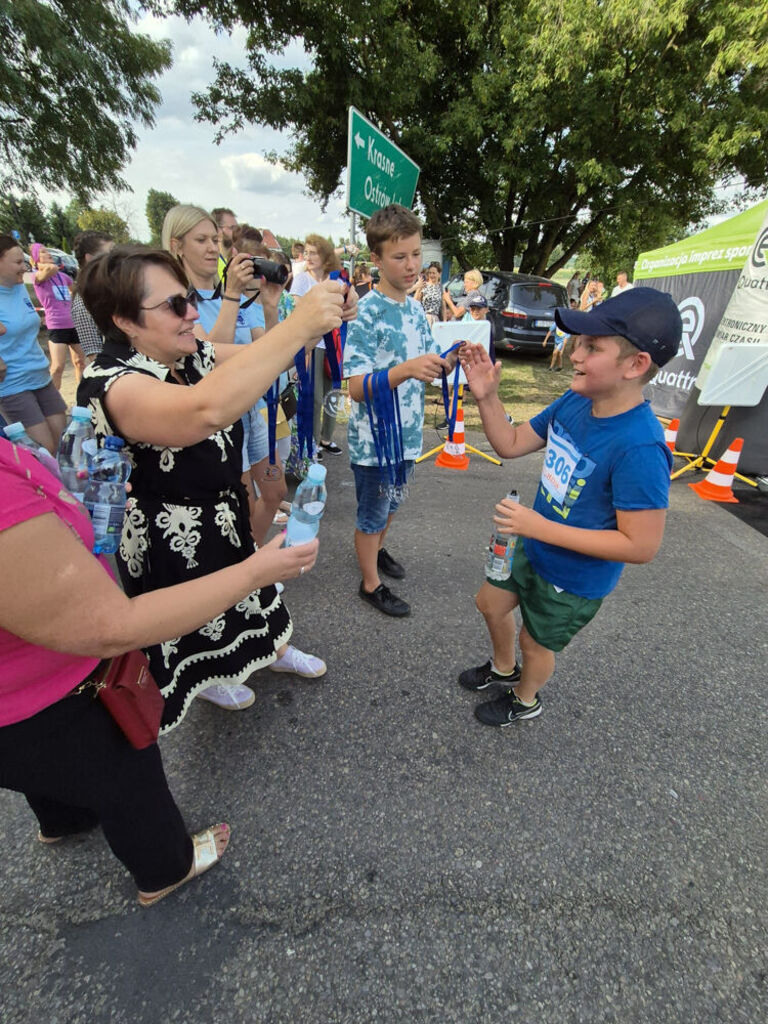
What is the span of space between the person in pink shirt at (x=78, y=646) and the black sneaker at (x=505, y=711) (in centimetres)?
130

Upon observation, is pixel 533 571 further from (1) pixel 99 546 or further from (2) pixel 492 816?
(1) pixel 99 546

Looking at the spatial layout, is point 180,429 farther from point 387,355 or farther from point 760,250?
point 760,250

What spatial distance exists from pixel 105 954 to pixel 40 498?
4.85 ft

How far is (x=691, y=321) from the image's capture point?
5.79 meters

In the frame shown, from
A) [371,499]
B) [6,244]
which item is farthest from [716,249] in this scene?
[6,244]

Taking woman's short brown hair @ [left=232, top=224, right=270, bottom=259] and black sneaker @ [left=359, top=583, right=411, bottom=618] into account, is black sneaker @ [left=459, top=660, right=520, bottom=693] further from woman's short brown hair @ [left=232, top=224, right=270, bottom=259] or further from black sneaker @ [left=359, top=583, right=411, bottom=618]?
woman's short brown hair @ [left=232, top=224, right=270, bottom=259]

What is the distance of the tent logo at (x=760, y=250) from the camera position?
15.2 feet

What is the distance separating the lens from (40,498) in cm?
86

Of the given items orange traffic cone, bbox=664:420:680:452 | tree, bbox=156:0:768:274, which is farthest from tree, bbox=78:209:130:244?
orange traffic cone, bbox=664:420:680:452

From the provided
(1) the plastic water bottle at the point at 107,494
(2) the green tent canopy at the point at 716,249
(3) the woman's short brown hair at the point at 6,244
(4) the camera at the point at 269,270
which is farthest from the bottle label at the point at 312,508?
(2) the green tent canopy at the point at 716,249

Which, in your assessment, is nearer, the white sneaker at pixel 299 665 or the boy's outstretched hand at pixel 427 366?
the boy's outstretched hand at pixel 427 366

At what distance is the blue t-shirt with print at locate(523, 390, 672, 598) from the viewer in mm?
1546

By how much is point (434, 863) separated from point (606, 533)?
131 centimetres

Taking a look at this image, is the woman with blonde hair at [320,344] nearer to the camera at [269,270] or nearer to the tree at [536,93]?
the camera at [269,270]
